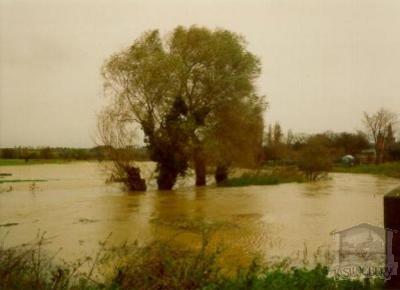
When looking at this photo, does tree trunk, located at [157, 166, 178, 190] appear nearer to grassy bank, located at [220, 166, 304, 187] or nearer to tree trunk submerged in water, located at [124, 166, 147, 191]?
tree trunk submerged in water, located at [124, 166, 147, 191]

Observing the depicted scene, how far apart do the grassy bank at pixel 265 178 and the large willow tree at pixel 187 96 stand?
1.73m

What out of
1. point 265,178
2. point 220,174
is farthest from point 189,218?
point 265,178

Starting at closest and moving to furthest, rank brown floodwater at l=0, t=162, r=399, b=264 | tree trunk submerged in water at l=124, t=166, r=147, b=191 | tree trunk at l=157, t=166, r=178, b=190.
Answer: brown floodwater at l=0, t=162, r=399, b=264, tree trunk submerged in water at l=124, t=166, r=147, b=191, tree trunk at l=157, t=166, r=178, b=190

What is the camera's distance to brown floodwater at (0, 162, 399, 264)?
30.1 feet

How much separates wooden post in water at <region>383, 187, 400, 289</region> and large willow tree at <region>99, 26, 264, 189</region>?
18854 millimetres

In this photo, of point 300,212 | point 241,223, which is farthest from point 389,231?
point 300,212

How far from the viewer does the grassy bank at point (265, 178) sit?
25.8 m

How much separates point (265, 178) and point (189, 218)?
1476cm

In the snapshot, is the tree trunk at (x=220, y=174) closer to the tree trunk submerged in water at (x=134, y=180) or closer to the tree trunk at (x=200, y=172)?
the tree trunk at (x=200, y=172)

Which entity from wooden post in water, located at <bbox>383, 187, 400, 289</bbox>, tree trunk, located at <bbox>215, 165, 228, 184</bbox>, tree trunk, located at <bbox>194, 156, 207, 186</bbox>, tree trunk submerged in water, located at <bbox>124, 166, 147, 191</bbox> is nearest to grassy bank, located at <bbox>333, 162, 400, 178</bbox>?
tree trunk, located at <bbox>215, 165, 228, 184</bbox>

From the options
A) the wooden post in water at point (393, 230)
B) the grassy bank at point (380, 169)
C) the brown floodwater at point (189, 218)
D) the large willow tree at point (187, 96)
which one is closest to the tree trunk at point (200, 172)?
the large willow tree at point (187, 96)

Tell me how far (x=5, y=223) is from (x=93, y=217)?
7.51 feet

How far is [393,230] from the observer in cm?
312

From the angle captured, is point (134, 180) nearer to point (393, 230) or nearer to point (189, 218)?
point (189, 218)
